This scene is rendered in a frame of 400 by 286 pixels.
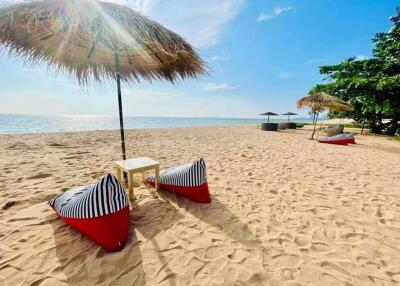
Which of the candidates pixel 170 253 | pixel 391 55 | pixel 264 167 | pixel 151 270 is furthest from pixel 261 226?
pixel 391 55

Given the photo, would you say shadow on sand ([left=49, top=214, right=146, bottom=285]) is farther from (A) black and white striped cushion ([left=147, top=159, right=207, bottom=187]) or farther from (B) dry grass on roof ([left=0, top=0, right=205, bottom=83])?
(B) dry grass on roof ([left=0, top=0, right=205, bottom=83])

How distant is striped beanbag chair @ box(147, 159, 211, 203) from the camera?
3420 millimetres

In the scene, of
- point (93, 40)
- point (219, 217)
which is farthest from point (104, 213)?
point (93, 40)

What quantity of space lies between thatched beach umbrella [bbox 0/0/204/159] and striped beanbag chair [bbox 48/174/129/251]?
1.99 metres

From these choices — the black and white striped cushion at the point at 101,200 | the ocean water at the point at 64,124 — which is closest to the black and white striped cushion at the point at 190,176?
the black and white striped cushion at the point at 101,200

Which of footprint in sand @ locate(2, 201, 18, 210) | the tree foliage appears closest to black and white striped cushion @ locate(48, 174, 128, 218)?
footprint in sand @ locate(2, 201, 18, 210)

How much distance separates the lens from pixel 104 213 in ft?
7.36

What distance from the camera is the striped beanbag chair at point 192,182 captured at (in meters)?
3.42

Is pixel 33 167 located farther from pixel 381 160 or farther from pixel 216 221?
pixel 381 160

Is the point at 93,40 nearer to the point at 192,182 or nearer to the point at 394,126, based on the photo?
the point at 192,182

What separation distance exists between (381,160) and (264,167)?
4860 mm

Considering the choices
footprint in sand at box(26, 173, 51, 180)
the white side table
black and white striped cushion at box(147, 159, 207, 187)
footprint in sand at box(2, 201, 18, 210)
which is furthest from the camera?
footprint in sand at box(26, 173, 51, 180)

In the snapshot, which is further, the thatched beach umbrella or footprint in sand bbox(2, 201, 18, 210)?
footprint in sand bbox(2, 201, 18, 210)

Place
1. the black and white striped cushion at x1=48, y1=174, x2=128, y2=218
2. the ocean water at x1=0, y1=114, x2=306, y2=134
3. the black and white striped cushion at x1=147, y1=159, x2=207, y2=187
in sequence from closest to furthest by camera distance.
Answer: the black and white striped cushion at x1=48, y1=174, x2=128, y2=218
the black and white striped cushion at x1=147, y1=159, x2=207, y2=187
the ocean water at x1=0, y1=114, x2=306, y2=134
